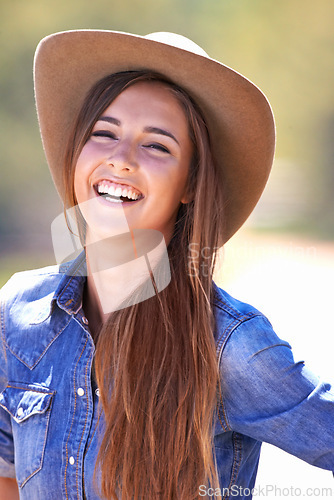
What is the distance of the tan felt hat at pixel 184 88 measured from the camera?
5.14 feet

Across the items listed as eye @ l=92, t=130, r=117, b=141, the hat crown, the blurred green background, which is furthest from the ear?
the blurred green background

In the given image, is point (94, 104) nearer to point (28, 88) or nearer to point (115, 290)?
point (115, 290)

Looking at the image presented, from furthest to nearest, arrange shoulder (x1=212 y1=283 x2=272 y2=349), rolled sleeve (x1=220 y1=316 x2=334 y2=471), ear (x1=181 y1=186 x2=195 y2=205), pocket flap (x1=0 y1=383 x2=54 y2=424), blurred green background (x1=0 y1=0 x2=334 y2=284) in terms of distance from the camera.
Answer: blurred green background (x1=0 y1=0 x2=334 y2=284)
ear (x1=181 y1=186 x2=195 y2=205)
pocket flap (x1=0 y1=383 x2=54 y2=424)
shoulder (x1=212 y1=283 x2=272 y2=349)
rolled sleeve (x1=220 y1=316 x2=334 y2=471)

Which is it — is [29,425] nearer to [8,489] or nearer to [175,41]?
[8,489]

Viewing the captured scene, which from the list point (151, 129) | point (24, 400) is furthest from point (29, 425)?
point (151, 129)

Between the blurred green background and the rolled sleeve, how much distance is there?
5.67 m

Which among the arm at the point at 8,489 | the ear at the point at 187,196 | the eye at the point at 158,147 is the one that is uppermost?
the eye at the point at 158,147

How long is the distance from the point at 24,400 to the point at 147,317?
0.39m

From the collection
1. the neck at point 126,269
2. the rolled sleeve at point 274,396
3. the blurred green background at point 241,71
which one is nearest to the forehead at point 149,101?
the neck at point 126,269

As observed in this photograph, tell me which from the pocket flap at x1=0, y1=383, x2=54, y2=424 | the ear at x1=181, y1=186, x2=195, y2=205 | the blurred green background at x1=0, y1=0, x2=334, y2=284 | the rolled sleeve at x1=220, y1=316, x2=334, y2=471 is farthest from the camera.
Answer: the blurred green background at x1=0, y1=0, x2=334, y2=284

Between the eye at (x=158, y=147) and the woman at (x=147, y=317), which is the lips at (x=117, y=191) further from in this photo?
the eye at (x=158, y=147)

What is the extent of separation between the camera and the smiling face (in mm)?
1565

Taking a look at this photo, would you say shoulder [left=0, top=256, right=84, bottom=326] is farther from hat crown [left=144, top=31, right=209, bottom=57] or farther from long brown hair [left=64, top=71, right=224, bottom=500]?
hat crown [left=144, top=31, right=209, bottom=57]

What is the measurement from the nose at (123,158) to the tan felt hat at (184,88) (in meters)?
0.23
